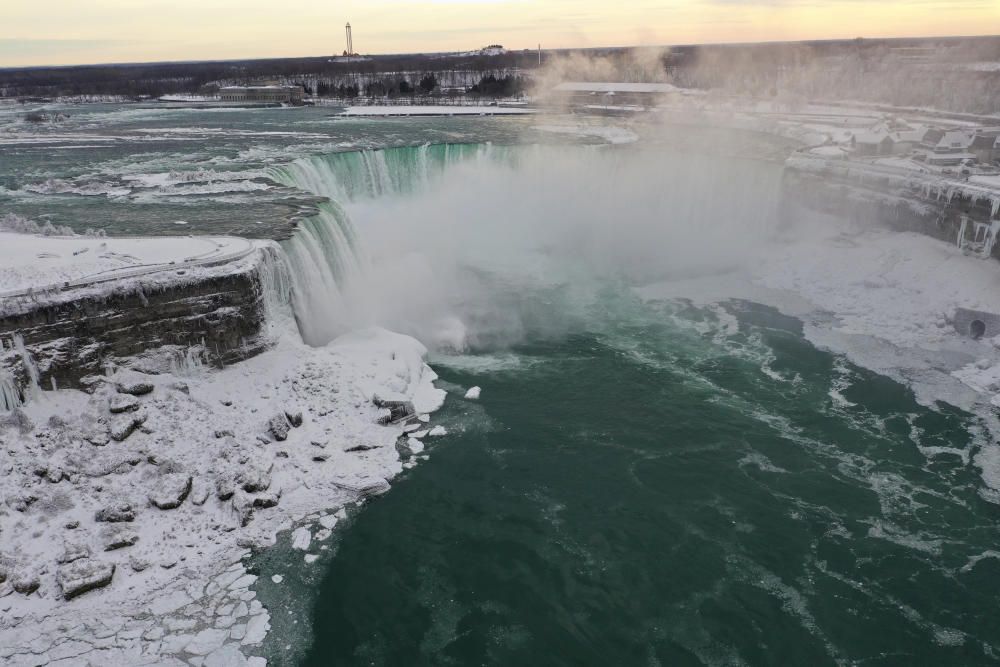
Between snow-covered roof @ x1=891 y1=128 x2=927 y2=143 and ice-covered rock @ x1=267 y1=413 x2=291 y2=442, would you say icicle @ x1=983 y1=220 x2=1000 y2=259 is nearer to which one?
snow-covered roof @ x1=891 y1=128 x2=927 y2=143

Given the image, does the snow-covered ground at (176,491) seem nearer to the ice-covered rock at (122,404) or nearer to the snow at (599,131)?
the ice-covered rock at (122,404)

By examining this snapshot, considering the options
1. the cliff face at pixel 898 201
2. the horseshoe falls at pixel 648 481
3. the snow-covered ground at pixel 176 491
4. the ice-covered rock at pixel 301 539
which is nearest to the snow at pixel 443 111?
the cliff face at pixel 898 201

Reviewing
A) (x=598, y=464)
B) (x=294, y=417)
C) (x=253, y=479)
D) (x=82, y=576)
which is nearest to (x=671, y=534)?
(x=598, y=464)

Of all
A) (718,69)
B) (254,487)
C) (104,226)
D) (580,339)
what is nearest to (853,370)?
(580,339)

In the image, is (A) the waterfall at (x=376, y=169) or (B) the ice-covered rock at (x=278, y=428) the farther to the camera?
(A) the waterfall at (x=376, y=169)

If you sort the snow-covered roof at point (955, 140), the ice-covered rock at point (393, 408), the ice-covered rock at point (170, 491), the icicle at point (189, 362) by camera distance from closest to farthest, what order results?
the ice-covered rock at point (170, 491) → the icicle at point (189, 362) → the ice-covered rock at point (393, 408) → the snow-covered roof at point (955, 140)

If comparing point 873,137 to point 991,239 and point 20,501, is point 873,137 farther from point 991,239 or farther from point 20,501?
point 20,501
